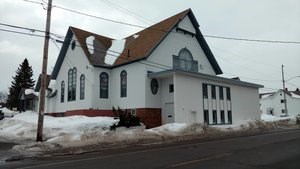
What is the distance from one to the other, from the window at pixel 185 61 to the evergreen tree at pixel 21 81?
43.9 m

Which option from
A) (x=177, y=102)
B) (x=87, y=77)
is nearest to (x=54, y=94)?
(x=87, y=77)

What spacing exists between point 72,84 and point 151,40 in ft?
36.2

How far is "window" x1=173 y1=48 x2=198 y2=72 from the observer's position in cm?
3612

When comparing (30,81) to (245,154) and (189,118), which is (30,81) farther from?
(245,154)

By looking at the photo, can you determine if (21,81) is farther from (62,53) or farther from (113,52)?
(113,52)

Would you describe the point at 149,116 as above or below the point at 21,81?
below

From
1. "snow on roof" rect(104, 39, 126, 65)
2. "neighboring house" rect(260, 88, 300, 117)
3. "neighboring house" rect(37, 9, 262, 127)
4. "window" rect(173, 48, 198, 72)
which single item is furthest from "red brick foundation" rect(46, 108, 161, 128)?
"neighboring house" rect(260, 88, 300, 117)

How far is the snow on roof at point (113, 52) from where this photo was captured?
35859mm

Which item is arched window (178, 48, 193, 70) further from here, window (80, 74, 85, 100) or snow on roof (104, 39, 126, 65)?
window (80, 74, 85, 100)

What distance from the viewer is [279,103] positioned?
298 feet

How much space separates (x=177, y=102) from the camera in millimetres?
30469

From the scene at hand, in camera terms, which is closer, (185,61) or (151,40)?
(151,40)

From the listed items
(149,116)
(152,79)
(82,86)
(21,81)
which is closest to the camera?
(149,116)

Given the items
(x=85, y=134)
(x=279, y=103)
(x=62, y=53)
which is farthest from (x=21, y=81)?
(x=279, y=103)
